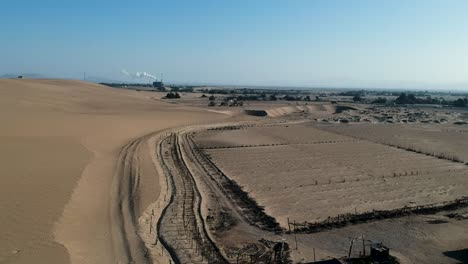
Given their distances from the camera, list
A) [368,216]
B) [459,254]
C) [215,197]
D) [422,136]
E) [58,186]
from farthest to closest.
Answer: [422,136], [215,197], [58,186], [368,216], [459,254]

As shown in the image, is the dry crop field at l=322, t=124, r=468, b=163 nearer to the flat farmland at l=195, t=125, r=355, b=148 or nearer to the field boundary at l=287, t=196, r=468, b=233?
the flat farmland at l=195, t=125, r=355, b=148

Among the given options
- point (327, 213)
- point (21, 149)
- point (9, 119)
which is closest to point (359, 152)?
point (327, 213)

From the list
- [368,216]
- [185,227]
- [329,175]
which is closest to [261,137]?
[329,175]

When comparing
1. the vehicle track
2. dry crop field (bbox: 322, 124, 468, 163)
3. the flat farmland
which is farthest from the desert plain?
the flat farmland

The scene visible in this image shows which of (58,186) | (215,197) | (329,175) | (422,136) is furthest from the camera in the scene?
(422,136)

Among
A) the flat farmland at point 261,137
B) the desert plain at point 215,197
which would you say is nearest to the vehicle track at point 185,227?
the desert plain at point 215,197

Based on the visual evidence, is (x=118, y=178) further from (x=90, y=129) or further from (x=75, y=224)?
(x=90, y=129)

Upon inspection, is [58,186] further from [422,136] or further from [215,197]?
[422,136]
